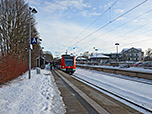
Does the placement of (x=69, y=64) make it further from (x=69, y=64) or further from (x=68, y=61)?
(x=68, y=61)

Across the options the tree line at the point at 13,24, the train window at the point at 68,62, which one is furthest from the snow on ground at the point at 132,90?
the tree line at the point at 13,24

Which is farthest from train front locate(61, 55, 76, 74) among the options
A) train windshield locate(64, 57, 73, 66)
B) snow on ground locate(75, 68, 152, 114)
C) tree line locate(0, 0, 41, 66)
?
snow on ground locate(75, 68, 152, 114)

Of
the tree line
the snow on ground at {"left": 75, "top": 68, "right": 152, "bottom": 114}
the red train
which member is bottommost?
the snow on ground at {"left": 75, "top": 68, "right": 152, "bottom": 114}

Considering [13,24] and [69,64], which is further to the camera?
[69,64]

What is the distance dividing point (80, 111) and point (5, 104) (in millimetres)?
2969

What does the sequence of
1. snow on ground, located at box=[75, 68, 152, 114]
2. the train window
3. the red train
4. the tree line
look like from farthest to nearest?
the train window
the red train
the tree line
snow on ground, located at box=[75, 68, 152, 114]

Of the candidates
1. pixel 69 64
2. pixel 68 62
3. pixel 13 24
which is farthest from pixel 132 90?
pixel 13 24

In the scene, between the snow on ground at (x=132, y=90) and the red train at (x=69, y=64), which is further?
the red train at (x=69, y=64)

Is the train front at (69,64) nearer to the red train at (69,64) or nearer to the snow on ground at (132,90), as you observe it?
the red train at (69,64)

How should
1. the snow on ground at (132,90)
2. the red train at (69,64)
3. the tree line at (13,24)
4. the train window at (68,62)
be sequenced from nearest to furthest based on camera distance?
the snow on ground at (132,90)
the tree line at (13,24)
the red train at (69,64)
the train window at (68,62)

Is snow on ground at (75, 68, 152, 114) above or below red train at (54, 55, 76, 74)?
below

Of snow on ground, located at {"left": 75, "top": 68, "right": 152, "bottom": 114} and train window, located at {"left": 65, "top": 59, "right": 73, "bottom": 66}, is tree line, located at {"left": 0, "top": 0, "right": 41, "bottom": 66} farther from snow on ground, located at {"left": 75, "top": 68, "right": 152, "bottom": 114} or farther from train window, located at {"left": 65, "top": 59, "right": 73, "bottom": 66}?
snow on ground, located at {"left": 75, "top": 68, "right": 152, "bottom": 114}

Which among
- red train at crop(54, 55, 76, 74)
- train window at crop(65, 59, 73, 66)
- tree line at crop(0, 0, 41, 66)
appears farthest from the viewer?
train window at crop(65, 59, 73, 66)

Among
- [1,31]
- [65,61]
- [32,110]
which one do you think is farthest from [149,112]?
[1,31]
